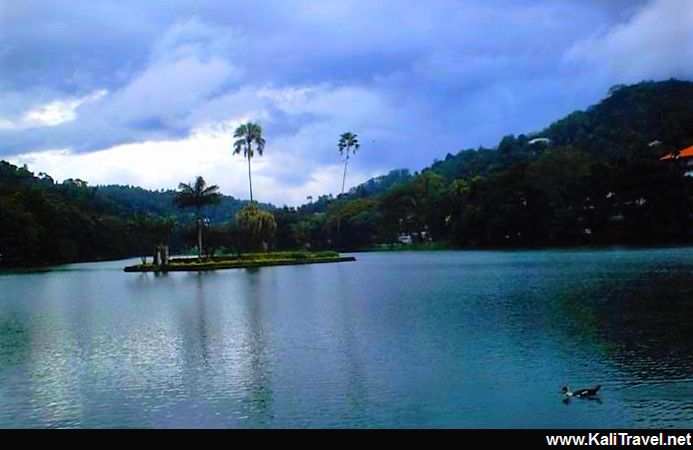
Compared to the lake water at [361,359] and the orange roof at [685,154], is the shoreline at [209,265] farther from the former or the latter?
the orange roof at [685,154]

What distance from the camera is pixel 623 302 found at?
25812mm

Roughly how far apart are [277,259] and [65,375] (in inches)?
1950

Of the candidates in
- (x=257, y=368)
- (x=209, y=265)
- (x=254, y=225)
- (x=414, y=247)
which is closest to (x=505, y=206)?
(x=414, y=247)

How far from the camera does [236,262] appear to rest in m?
62.6

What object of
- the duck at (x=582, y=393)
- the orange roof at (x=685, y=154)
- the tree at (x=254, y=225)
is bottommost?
the duck at (x=582, y=393)

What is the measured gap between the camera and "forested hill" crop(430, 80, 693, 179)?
101812 millimetres

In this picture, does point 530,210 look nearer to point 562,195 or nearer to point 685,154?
point 562,195

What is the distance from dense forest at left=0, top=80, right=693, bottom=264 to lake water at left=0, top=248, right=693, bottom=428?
144ft

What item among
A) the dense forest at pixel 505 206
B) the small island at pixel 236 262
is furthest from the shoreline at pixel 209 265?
the dense forest at pixel 505 206

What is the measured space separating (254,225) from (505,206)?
121 ft

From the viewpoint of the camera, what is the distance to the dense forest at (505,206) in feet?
253

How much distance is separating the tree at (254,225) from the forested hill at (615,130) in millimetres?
48399
